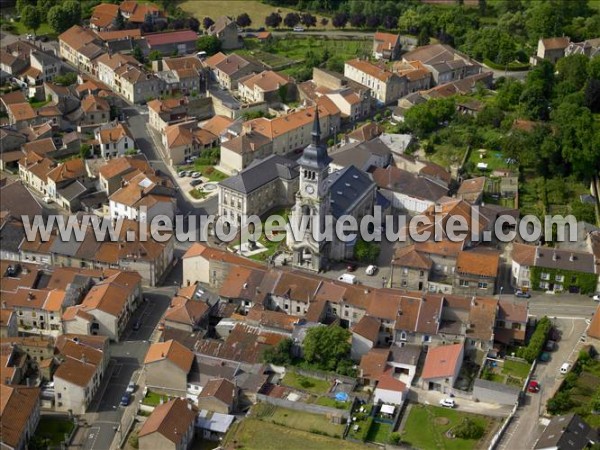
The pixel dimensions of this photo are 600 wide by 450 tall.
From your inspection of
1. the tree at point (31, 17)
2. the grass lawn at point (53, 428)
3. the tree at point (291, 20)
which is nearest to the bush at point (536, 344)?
the grass lawn at point (53, 428)

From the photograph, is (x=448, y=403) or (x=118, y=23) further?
(x=118, y=23)

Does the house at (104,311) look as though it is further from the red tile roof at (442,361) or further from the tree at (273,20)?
the tree at (273,20)

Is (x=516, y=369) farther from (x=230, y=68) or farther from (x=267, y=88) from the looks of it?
(x=230, y=68)

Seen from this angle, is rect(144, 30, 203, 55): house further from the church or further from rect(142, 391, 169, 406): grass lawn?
rect(142, 391, 169, 406): grass lawn

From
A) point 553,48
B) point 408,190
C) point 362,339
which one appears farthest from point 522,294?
point 553,48

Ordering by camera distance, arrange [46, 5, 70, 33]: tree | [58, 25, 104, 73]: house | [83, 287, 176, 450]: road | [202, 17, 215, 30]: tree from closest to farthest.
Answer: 1. [83, 287, 176, 450]: road
2. [58, 25, 104, 73]: house
3. [46, 5, 70, 33]: tree
4. [202, 17, 215, 30]: tree

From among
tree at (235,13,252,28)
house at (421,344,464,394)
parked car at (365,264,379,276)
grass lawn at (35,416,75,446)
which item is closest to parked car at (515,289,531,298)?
house at (421,344,464,394)
